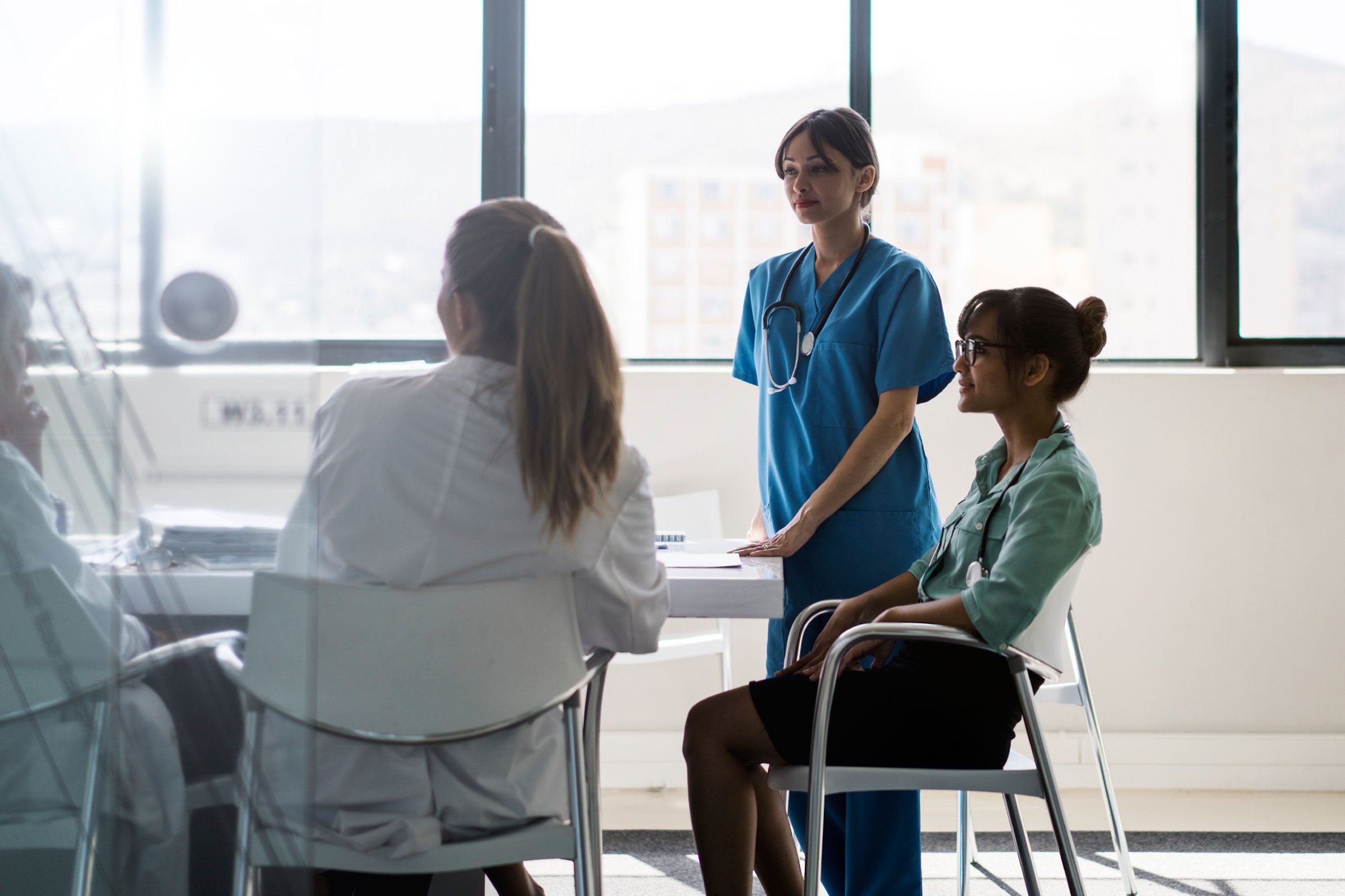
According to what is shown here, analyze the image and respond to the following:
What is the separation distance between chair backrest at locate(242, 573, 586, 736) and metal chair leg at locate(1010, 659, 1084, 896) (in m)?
0.54

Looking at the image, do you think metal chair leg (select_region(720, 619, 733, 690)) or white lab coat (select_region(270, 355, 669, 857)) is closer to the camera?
white lab coat (select_region(270, 355, 669, 857))

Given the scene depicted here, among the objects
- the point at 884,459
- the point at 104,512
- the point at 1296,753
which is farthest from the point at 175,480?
the point at 1296,753

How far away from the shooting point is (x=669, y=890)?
2023 millimetres

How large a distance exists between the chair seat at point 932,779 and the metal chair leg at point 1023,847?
0.29 feet

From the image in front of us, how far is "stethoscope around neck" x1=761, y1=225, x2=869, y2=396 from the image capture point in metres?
1.83

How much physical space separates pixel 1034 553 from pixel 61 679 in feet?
3.45

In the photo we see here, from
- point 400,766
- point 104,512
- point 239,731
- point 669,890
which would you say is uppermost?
point 104,512

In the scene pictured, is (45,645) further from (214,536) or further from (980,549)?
(980,549)

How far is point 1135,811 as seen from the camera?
8.29 feet

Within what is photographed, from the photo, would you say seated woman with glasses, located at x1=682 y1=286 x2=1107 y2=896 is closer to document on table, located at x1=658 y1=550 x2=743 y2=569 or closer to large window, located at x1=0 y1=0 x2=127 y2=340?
document on table, located at x1=658 y1=550 x2=743 y2=569

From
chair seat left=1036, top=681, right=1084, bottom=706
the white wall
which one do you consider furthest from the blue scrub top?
the white wall

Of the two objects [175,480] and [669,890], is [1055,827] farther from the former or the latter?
[175,480]

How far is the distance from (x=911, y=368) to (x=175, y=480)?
1.32 meters

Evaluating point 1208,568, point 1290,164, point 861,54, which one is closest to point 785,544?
point 1208,568
